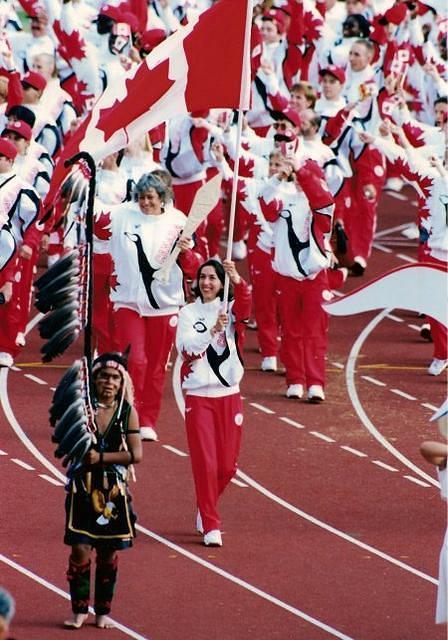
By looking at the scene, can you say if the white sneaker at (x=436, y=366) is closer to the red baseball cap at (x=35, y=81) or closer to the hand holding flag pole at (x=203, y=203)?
the red baseball cap at (x=35, y=81)

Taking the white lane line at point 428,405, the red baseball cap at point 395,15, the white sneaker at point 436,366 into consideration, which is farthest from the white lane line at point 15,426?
the red baseball cap at point 395,15

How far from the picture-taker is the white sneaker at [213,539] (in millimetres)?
14086

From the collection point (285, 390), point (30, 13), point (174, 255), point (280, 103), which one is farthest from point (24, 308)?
point (30, 13)

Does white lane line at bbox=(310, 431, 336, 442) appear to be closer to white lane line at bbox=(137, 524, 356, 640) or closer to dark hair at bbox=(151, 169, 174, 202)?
dark hair at bbox=(151, 169, 174, 202)

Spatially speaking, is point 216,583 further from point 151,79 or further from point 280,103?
point 280,103

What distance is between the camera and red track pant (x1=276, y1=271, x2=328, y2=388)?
17.9 metres

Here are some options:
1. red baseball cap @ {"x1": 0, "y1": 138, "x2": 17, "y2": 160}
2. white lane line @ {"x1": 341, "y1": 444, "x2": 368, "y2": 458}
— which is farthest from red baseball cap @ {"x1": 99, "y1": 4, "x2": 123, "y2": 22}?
white lane line @ {"x1": 341, "y1": 444, "x2": 368, "y2": 458}

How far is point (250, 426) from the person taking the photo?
1716 centimetres

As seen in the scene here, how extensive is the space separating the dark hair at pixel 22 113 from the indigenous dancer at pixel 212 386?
605cm

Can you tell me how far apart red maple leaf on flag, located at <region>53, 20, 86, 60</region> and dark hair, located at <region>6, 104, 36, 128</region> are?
278 centimetres

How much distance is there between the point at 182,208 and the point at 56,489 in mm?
6570

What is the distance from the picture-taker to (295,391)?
18062 millimetres

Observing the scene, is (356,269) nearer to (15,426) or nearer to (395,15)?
(395,15)

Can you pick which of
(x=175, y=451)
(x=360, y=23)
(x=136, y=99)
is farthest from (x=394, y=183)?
(x=136, y=99)
